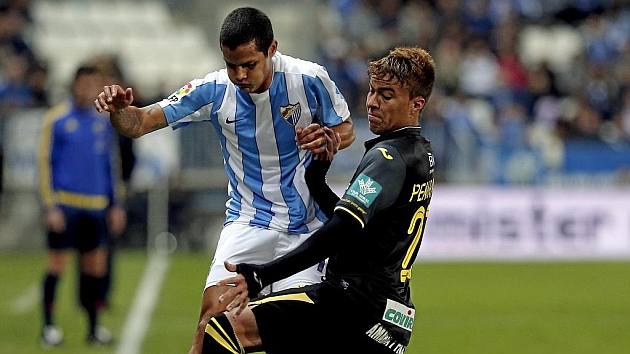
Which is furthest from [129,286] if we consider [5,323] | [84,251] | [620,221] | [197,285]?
[620,221]

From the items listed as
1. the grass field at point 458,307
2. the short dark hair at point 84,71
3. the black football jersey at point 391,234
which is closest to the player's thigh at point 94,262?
the grass field at point 458,307

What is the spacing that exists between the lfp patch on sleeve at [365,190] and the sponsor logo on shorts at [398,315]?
56 cm

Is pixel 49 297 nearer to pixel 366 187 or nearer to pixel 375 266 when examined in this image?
pixel 375 266

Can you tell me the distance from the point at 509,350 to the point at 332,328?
5304 mm

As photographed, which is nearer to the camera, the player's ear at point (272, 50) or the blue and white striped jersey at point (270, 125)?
the player's ear at point (272, 50)

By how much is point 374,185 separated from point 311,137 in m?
0.60

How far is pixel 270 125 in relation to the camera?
19.6 feet

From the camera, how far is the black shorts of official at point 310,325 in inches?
195

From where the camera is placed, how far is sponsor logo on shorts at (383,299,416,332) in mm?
5055

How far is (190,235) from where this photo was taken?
17.5 m

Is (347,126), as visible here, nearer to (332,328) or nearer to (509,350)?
(332,328)

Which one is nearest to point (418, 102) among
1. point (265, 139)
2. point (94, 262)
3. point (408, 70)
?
point (408, 70)

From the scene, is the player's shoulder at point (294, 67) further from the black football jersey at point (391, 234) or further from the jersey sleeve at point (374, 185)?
the jersey sleeve at point (374, 185)

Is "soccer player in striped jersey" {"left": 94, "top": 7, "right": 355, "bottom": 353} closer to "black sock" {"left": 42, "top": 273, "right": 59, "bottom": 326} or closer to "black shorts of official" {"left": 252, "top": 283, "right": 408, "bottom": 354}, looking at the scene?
→ "black shorts of official" {"left": 252, "top": 283, "right": 408, "bottom": 354}
